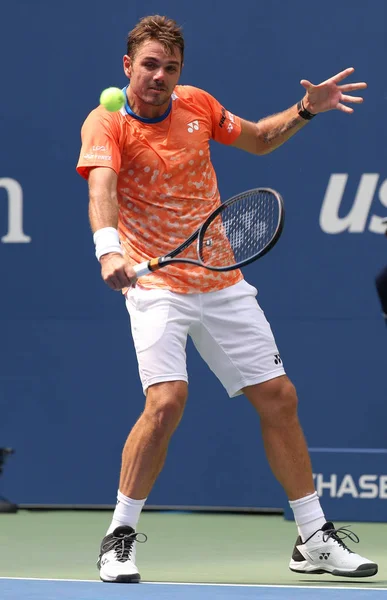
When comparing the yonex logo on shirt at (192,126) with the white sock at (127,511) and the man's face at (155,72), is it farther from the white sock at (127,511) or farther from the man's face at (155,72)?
the white sock at (127,511)

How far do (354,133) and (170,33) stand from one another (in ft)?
6.35

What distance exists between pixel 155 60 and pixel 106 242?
0.63 meters

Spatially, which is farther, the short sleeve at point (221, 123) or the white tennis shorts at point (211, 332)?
the short sleeve at point (221, 123)

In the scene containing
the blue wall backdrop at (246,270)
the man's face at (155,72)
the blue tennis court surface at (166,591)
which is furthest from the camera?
the blue wall backdrop at (246,270)

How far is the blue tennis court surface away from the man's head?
148cm

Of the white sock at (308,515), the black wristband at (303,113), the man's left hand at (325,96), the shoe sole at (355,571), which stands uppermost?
the man's left hand at (325,96)

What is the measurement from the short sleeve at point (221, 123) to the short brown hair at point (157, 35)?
0.81 ft

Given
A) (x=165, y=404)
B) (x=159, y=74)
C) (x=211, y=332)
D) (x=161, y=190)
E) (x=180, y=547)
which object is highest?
(x=159, y=74)

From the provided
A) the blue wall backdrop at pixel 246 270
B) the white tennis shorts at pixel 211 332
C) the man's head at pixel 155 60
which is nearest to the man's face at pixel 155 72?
the man's head at pixel 155 60

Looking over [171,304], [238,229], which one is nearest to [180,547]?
[171,304]

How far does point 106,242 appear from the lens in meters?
3.80

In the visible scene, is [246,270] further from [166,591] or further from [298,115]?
[166,591]

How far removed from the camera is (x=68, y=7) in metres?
6.00

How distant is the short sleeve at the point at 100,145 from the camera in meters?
3.98
